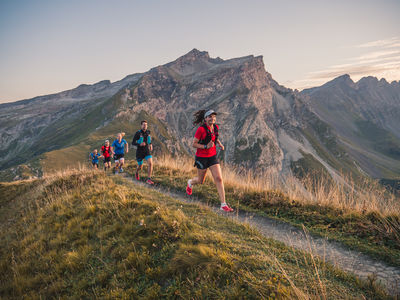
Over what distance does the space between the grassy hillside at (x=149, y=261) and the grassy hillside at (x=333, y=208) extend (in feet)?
6.69

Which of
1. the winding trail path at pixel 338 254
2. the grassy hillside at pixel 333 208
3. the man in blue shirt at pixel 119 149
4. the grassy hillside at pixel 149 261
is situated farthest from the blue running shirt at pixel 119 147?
the winding trail path at pixel 338 254

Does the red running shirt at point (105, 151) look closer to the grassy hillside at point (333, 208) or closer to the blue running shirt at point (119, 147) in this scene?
the blue running shirt at point (119, 147)

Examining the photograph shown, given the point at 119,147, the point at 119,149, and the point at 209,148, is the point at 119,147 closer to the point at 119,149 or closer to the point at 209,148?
the point at 119,149

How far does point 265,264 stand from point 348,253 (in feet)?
9.05

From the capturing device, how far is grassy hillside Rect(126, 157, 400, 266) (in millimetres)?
4953

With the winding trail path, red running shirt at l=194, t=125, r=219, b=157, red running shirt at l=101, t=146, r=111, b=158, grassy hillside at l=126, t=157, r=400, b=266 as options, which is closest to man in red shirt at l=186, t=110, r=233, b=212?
red running shirt at l=194, t=125, r=219, b=157

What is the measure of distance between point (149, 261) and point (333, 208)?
19.5 ft

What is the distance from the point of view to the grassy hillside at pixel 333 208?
4.95 m

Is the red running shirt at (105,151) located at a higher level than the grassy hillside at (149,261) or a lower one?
higher

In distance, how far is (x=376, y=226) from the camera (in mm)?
5207

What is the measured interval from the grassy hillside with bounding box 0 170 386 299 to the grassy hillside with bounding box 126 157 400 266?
2.04 meters

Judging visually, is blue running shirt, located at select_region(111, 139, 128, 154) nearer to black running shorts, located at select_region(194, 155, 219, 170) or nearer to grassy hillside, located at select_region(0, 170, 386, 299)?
grassy hillside, located at select_region(0, 170, 386, 299)

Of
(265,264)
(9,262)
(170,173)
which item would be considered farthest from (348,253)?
(170,173)

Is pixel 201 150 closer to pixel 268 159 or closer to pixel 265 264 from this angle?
pixel 265 264
